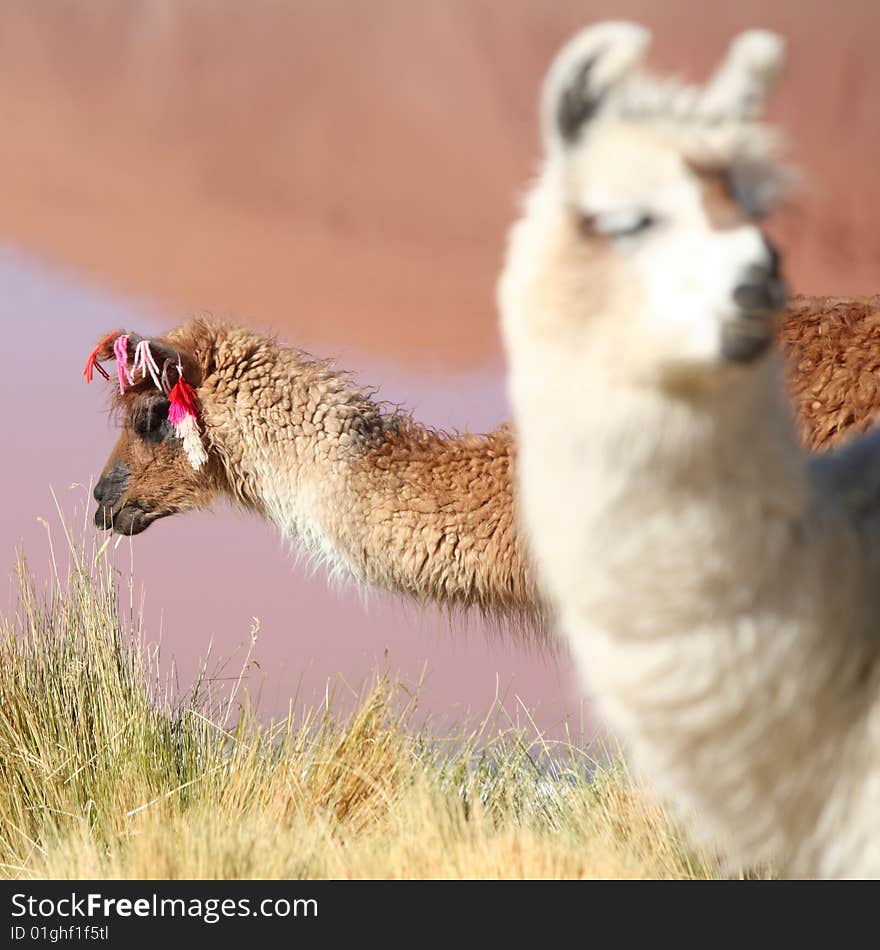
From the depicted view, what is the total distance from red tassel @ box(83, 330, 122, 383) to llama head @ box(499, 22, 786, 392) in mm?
3375

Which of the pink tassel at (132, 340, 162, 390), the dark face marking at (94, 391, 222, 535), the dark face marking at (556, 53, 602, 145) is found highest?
the pink tassel at (132, 340, 162, 390)

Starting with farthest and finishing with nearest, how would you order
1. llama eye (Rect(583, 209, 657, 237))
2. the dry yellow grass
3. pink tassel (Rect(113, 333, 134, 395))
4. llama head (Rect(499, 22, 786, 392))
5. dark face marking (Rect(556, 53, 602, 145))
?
pink tassel (Rect(113, 333, 134, 395)) → the dry yellow grass → dark face marking (Rect(556, 53, 602, 145)) → llama eye (Rect(583, 209, 657, 237)) → llama head (Rect(499, 22, 786, 392))

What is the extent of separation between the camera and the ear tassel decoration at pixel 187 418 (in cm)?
486

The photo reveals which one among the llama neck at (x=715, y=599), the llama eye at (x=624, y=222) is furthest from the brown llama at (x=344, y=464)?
the llama eye at (x=624, y=222)

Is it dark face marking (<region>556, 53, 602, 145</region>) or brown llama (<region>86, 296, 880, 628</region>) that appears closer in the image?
dark face marking (<region>556, 53, 602, 145</region>)

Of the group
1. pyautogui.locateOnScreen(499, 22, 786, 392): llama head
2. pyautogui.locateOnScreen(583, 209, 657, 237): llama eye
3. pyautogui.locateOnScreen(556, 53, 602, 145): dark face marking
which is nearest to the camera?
pyautogui.locateOnScreen(499, 22, 786, 392): llama head

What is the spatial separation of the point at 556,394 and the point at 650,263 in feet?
0.79

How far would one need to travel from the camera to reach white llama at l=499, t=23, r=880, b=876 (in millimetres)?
1812

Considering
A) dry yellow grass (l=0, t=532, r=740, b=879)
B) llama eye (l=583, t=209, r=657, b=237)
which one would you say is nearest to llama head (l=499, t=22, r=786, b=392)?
llama eye (l=583, t=209, r=657, b=237)

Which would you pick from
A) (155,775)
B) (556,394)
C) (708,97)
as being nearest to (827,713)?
(556,394)

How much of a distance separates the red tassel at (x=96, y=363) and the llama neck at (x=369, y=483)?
1.82 ft

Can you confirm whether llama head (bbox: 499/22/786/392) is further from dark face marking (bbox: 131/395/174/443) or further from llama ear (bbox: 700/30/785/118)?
dark face marking (bbox: 131/395/174/443)
